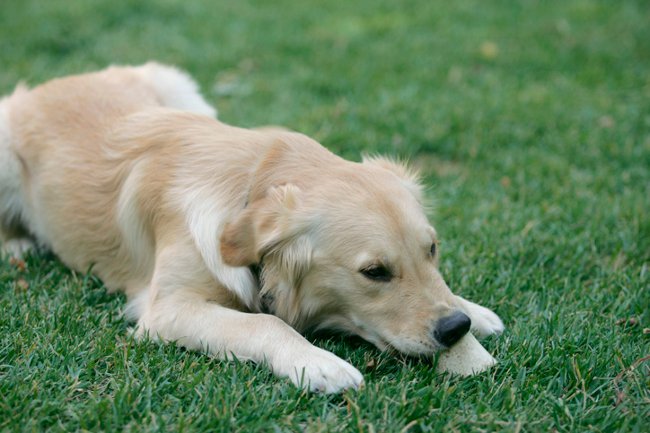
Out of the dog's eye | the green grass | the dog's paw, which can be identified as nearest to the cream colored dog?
the dog's eye

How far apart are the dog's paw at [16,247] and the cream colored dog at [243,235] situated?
0.29 m

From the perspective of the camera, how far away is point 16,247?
461 centimetres

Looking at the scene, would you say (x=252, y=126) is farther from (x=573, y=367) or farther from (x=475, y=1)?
(x=475, y=1)

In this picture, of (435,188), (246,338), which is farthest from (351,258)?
(435,188)

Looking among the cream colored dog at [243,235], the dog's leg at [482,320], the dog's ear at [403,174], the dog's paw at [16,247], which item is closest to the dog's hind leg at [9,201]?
the dog's paw at [16,247]

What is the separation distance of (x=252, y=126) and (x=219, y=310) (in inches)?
135

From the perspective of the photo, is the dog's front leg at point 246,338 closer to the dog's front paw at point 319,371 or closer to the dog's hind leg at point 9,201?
the dog's front paw at point 319,371

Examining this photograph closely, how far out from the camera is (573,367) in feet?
10.6

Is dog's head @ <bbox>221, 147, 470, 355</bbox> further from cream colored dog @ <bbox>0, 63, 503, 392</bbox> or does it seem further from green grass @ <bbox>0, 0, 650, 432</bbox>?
green grass @ <bbox>0, 0, 650, 432</bbox>

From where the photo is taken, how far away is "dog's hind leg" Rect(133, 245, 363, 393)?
119 inches

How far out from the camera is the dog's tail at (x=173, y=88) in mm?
5023

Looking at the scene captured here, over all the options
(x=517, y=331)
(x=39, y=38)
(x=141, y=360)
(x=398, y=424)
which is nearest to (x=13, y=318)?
(x=141, y=360)

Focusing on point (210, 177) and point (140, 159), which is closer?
point (210, 177)

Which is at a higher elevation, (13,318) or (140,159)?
(140,159)
